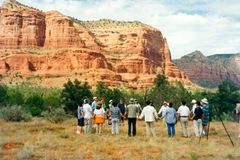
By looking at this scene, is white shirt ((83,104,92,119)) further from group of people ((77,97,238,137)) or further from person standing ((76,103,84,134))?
person standing ((76,103,84,134))

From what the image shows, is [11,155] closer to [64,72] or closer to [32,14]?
[64,72]

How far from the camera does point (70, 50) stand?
126 m

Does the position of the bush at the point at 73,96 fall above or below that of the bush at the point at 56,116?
above

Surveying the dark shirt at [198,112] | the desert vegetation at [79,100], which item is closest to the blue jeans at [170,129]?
the dark shirt at [198,112]

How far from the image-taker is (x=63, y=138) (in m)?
17.6

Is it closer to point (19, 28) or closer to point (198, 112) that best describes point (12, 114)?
point (198, 112)

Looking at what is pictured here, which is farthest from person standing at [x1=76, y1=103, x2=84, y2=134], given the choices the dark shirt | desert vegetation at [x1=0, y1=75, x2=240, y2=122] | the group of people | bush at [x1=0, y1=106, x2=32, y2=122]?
desert vegetation at [x1=0, y1=75, x2=240, y2=122]

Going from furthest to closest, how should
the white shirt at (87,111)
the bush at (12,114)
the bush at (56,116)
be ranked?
the bush at (56,116) < the bush at (12,114) < the white shirt at (87,111)

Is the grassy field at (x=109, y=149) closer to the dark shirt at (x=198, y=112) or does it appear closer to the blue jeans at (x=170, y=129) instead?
the dark shirt at (x=198, y=112)

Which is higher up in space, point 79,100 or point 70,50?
point 70,50

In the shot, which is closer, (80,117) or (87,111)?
(87,111)

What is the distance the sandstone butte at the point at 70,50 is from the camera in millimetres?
119500

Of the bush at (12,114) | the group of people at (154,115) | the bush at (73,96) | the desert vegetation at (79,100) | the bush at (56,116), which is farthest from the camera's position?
the bush at (73,96)

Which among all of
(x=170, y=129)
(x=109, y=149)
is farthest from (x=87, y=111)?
(x=109, y=149)
